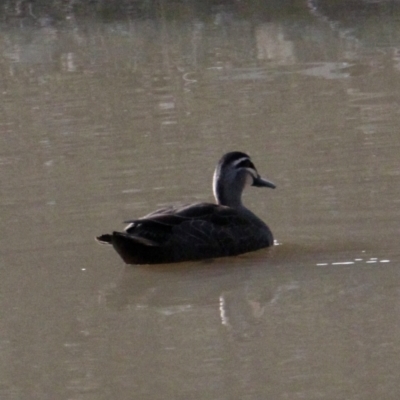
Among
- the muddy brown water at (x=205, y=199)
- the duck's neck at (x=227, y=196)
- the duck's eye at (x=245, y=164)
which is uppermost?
the duck's eye at (x=245, y=164)

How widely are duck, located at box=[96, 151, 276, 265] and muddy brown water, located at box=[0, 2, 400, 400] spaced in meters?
0.12

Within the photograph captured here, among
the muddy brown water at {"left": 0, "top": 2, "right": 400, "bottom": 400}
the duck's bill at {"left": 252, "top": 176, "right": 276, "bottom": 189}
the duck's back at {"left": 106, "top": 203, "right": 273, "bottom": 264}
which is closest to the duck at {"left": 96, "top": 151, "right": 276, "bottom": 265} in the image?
the duck's back at {"left": 106, "top": 203, "right": 273, "bottom": 264}

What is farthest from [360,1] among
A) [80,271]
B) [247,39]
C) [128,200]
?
[80,271]

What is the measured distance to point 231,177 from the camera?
9859mm

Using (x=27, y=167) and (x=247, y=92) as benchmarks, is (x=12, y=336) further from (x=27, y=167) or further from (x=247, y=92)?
(x=247, y=92)

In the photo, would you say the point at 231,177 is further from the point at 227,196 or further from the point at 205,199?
the point at 205,199

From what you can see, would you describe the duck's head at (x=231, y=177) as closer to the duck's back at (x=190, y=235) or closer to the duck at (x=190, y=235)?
the duck at (x=190, y=235)

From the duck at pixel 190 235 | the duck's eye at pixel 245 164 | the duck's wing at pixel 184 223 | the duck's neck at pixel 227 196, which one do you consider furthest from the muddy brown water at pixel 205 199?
the duck's eye at pixel 245 164

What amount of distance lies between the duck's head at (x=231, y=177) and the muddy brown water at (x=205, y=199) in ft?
1.40

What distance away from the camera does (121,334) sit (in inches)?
296

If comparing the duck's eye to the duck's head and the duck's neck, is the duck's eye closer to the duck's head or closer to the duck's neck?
the duck's head

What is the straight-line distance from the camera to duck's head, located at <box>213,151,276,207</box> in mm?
9836

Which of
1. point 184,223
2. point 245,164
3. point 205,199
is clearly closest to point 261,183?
point 245,164

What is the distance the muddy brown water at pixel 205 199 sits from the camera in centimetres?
A: 684
